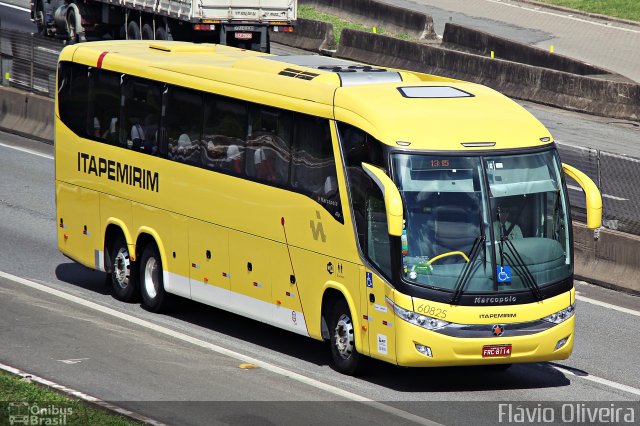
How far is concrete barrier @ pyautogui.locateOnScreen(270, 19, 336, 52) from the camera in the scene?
135 feet

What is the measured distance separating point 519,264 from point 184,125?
17.0 ft

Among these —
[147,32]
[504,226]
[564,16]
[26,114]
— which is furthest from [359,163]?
[564,16]

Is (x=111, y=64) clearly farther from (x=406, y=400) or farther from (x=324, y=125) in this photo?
(x=406, y=400)

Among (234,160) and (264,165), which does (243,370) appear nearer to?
(264,165)

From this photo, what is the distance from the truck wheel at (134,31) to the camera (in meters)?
39.0

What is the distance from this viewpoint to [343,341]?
46.8ft

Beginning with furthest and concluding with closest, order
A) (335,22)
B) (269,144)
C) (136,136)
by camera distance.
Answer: (335,22) → (136,136) → (269,144)

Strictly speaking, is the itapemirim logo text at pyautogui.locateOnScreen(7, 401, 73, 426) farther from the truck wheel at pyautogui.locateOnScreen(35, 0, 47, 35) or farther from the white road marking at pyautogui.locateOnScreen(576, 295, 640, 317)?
the truck wheel at pyautogui.locateOnScreen(35, 0, 47, 35)

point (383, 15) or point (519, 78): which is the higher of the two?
point (383, 15)

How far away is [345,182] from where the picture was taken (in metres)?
14.0

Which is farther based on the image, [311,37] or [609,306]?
[311,37]

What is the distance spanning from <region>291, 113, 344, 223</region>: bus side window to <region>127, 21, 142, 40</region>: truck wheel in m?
24.8

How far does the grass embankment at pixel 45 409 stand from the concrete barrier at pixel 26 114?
18.4 m

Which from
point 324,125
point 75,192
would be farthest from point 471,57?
point 324,125
